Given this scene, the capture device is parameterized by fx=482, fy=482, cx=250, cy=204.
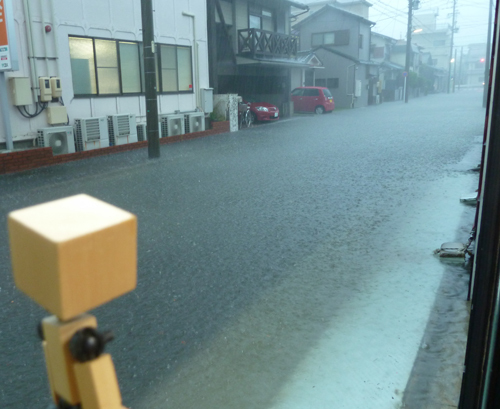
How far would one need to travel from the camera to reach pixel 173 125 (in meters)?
15.6

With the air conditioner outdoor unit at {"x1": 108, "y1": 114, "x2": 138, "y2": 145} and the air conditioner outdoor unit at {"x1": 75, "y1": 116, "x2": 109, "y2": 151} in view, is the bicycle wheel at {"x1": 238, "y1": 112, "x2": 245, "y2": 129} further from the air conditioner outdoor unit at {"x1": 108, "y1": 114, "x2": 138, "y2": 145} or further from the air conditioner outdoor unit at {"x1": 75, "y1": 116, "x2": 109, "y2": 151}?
the air conditioner outdoor unit at {"x1": 75, "y1": 116, "x2": 109, "y2": 151}

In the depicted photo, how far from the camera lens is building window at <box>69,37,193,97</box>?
12.7 meters

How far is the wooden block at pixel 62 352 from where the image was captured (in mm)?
929

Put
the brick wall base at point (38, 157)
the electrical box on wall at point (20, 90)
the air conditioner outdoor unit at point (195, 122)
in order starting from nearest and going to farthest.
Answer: the brick wall base at point (38, 157) < the electrical box on wall at point (20, 90) < the air conditioner outdoor unit at point (195, 122)

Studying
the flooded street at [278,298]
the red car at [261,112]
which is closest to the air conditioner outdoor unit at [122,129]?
the flooded street at [278,298]

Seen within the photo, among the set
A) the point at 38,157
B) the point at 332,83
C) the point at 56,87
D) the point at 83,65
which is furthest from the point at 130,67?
the point at 332,83

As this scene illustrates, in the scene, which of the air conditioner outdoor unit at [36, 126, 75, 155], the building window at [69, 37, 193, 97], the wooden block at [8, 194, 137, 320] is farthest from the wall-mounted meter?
the wooden block at [8, 194, 137, 320]

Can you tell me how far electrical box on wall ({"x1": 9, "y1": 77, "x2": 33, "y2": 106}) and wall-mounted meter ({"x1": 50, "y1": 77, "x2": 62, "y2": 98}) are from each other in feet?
2.20

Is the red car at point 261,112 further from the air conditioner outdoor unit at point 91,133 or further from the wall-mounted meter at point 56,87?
the wall-mounted meter at point 56,87

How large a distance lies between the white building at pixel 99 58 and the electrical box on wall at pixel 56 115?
24mm

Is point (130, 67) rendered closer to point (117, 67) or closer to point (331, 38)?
point (117, 67)

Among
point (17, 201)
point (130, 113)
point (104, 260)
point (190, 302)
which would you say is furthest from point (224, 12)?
point (104, 260)

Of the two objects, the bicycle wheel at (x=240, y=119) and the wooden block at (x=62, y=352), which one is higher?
the wooden block at (x=62, y=352)

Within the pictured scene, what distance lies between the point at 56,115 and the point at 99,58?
2.57m
